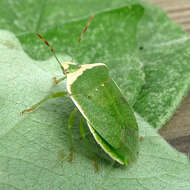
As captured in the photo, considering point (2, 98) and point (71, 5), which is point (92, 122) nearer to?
point (2, 98)

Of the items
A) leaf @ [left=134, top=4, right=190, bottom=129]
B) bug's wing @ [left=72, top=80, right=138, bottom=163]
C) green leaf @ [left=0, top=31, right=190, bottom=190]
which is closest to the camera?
green leaf @ [left=0, top=31, right=190, bottom=190]

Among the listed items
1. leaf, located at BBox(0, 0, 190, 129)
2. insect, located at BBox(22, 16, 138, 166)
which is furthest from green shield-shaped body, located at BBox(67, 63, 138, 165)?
leaf, located at BBox(0, 0, 190, 129)

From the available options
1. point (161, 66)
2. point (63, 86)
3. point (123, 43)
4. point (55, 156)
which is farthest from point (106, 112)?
point (123, 43)

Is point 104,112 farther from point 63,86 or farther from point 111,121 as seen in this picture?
point 63,86

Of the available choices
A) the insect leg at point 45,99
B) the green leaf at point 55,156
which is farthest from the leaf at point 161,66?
the insect leg at point 45,99

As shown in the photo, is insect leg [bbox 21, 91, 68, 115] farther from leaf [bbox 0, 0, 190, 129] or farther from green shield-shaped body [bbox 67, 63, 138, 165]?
leaf [bbox 0, 0, 190, 129]

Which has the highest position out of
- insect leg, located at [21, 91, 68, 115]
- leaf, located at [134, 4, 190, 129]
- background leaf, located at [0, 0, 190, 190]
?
insect leg, located at [21, 91, 68, 115]

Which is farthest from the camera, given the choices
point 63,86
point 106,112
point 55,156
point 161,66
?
point 161,66
